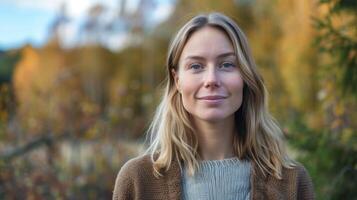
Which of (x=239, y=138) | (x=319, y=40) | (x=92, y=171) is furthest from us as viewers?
(x=92, y=171)

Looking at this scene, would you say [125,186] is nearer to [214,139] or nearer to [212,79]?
[214,139]

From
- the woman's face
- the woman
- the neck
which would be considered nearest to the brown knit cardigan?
the woman

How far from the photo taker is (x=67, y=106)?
26.6 ft

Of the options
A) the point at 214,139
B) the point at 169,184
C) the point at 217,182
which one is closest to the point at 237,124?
the point at 214,139

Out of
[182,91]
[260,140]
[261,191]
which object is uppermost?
[182,91]

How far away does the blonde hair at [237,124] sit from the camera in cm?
226

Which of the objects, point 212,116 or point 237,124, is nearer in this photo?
point 212,116

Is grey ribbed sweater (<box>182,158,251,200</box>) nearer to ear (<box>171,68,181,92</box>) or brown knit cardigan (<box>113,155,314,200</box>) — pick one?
brown knit cardigan (<box>113,155,314,200</box>)

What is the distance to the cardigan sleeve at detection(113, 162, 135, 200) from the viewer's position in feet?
7.32

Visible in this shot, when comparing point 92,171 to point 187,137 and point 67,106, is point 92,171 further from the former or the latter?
point 187,137

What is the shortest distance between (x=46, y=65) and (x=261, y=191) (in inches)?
993

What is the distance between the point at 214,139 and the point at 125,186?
1.22ft

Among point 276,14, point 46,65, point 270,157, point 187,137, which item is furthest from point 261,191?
point 46,65

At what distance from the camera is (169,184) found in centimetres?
221
